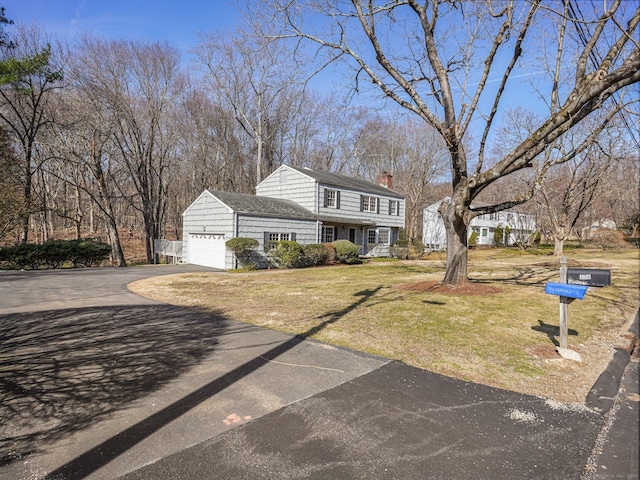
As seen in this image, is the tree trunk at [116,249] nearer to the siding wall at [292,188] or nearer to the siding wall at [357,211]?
the siding wall at [292,188]

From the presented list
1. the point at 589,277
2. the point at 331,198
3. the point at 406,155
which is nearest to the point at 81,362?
the point at 589,277

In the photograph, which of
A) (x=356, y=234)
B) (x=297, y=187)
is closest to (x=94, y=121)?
(x=297, y=187)

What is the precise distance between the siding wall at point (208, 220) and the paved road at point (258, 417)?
474 inches

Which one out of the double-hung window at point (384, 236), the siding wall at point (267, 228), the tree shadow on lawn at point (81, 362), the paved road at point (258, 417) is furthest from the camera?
the double-hung window at point (384, 236)

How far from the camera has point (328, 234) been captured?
23281mm

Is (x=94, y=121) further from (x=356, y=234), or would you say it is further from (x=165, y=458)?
(x=165, y=458)

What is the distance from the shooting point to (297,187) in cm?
2261

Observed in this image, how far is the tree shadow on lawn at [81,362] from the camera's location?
322cm

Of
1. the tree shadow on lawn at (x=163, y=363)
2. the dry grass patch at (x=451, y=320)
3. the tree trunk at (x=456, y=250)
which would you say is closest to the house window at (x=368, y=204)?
the dry grass patch at (x=451, y=320)

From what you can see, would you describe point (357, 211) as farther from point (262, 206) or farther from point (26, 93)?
point (26, 93)

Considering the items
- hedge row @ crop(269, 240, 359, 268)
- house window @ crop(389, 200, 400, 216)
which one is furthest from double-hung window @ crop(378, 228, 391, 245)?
hedge row @ crop(269, 240, 359, 268)

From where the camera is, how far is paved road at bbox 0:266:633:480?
263 centimetres

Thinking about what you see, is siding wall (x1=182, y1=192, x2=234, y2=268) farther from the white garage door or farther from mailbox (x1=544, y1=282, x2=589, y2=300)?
mailbox (x1=544, y1=282, x2=589, y2=300)

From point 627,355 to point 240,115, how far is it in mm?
29300
